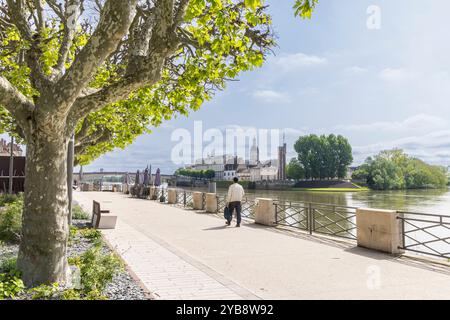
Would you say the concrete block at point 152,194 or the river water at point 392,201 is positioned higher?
the concrete block at point 152,194

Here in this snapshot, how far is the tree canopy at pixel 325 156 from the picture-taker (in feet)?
322

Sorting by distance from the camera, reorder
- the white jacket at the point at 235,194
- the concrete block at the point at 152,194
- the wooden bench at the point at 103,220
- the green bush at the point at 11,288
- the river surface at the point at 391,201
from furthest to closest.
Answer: the river surface at the point at 391,201
the concrete block at the point at 152,194
the white jacket at the point at 235,194
the wooden bench at the point at 103,220
the green bush at the point at 11,288

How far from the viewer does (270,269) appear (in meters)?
7.32

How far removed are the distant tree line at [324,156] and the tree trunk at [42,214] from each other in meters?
96.1

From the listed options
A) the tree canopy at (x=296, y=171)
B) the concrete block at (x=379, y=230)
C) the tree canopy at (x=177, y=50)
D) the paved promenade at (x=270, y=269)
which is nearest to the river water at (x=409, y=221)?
the concrete block at (x=379, y=230)

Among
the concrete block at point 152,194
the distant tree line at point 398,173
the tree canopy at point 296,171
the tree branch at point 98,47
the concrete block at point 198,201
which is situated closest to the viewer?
the tree branch at point 98,47

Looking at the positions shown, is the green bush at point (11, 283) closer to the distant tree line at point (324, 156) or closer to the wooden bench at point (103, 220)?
the wooden bench at point (103, 220)

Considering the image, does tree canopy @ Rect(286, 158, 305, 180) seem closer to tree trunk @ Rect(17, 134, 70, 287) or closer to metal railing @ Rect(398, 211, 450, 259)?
metal railing @ Rect(398, 211, 450, 259)

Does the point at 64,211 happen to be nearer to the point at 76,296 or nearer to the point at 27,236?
the point at 27,236

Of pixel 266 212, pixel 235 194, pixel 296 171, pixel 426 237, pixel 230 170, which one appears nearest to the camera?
pixel 235 194

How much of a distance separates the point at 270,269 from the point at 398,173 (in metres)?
92.0

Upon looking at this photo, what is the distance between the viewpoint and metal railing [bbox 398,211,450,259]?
8547 millimetres

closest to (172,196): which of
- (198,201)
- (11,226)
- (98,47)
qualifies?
(198,201)

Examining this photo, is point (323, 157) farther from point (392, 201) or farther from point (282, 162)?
point (392, 201)
